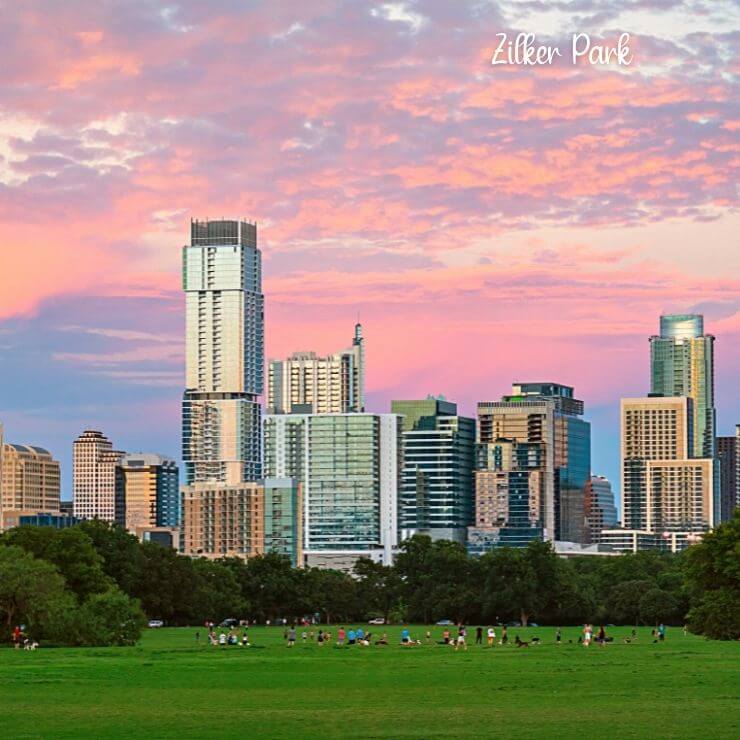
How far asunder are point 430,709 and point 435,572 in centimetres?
13749

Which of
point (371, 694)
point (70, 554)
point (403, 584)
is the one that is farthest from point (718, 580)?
point (403, 584)

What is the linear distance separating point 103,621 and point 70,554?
89.1ft

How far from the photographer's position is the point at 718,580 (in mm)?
105688

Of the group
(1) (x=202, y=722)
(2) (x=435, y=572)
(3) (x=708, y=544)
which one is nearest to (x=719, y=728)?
(1) (x=202, y=722)

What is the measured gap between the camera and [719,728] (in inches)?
1827

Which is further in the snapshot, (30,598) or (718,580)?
(30,598)

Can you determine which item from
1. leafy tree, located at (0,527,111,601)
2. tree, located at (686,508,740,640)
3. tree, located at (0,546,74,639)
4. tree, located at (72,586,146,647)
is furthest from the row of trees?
tree, located at (686,508,740,640)

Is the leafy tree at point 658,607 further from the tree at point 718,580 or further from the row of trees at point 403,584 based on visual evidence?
the tree at point 718,580

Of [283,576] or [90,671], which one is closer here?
[90,671]

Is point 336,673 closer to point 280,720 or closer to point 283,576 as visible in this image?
point 280,720

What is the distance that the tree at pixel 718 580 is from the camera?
4067 inches

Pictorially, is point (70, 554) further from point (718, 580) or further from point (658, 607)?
point (658, 607)

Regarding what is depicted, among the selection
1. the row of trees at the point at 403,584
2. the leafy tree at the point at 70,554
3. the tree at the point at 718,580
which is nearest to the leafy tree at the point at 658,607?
the row of trees at the point at 403,584

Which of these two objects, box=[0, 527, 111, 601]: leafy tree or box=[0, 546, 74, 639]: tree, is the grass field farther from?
box=[0, 527, 111, 601]: leafy tree
